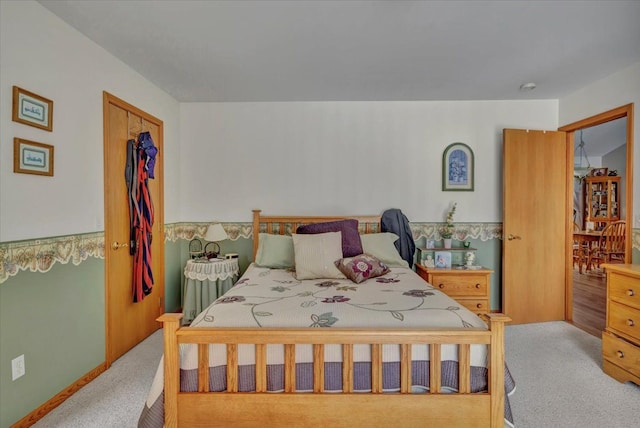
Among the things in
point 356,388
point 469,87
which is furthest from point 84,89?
point 469,87

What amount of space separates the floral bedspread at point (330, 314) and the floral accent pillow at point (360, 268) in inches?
4.9

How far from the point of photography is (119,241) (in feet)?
8.89

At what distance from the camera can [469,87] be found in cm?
325

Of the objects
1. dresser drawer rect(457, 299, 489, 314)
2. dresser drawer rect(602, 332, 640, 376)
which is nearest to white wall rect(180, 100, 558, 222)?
dresser drawer rect(457, 299, 489, 314)

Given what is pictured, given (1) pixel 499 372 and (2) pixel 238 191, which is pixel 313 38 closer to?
(2) pixel 238 191

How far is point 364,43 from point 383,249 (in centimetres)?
180

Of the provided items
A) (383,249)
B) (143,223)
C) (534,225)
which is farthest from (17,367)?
(534,225)

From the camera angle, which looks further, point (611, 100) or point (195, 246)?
point (195, 246)

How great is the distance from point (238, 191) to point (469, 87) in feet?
8.90

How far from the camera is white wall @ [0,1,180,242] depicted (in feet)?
5.86

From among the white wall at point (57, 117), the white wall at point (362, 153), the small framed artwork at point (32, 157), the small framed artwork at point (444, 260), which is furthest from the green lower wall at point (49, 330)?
the white wall at point (362, 153)

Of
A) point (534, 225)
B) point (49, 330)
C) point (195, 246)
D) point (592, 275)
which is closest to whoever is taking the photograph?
point (49, 330)

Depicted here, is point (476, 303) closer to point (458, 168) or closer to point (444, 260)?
point (444, 260)

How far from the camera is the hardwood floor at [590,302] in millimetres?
3389
